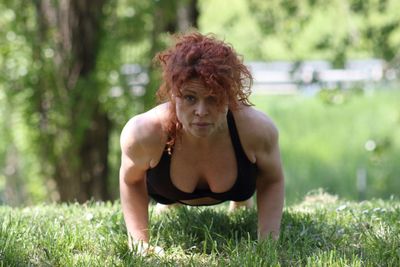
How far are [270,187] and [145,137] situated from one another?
2.44 feet

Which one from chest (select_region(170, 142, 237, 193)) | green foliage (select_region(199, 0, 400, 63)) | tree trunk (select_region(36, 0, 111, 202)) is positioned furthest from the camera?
green foliage (select_region(199, 0, 400, 63))

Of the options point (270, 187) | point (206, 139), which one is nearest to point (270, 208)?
point (270, 187)

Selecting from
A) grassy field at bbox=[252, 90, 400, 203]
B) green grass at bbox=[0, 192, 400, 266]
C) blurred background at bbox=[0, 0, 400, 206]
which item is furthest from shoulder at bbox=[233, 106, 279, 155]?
grassy field at bbox=[252, 90, 400, 203]

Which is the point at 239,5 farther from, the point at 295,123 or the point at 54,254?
the point at 54,254

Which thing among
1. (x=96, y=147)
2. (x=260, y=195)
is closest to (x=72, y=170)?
(x=96, y=147)

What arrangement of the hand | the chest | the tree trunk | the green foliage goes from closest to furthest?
the hand < the chest < the tree trunk < the green foliage

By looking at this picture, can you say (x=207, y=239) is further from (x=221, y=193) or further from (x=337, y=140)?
(x=337, y=140)

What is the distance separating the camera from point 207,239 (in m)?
4.21

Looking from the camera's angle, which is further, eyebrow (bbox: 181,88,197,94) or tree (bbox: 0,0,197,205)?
tree (bbox: 0,0,197,205)

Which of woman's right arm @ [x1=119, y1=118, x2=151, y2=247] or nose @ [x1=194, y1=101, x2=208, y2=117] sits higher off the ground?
nose @ [x1=194, y1=101, x2=208, y2=117]

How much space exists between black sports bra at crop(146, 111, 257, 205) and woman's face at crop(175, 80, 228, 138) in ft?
0.90

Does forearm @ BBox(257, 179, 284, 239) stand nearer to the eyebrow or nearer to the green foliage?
the eyebrow

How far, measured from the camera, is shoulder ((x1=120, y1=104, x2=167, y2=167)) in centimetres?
417

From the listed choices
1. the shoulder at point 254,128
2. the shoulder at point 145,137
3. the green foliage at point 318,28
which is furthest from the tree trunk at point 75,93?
the shoulder at point 254,128
